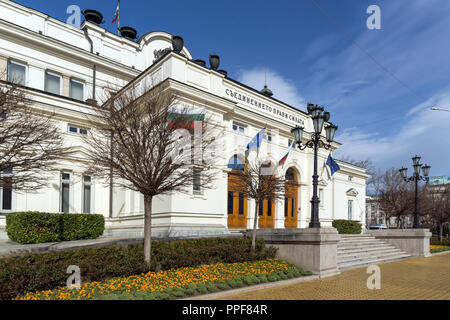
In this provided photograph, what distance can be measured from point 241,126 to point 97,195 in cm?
968

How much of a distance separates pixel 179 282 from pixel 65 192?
12.5 meters

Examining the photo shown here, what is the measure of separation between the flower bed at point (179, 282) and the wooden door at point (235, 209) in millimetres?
7513

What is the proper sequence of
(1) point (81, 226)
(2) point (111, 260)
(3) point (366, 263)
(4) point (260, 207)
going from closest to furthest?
(2) point (111, 260) → (3) point (366, 263) → (1) point (81, 226) → (4) point (260, 207)

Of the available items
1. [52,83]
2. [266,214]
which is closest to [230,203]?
[266,214]

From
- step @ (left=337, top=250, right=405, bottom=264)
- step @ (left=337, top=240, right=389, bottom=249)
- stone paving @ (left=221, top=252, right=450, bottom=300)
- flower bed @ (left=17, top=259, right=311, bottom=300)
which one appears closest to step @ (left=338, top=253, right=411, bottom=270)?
step @ (left=337, top=250, right=405, bottom=264)

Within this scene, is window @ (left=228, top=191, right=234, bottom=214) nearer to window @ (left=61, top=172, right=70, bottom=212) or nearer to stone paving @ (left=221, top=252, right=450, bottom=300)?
stone paving @ (left=221, top=252, right=450, bottom=300)

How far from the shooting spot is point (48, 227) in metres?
14.5

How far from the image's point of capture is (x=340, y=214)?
30.6 meters

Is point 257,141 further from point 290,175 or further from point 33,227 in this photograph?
point 33,227

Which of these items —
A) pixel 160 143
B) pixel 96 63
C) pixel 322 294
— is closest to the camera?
pixel 322 294

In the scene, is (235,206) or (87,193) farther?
(235,206)

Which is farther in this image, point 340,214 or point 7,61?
point 340,214
